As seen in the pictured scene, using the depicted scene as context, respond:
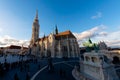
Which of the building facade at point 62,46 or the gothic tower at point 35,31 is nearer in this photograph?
the building facade at point 62,46

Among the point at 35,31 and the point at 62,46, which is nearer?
the point at 62,46

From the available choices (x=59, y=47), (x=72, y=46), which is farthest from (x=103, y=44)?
(x=59, y=47)

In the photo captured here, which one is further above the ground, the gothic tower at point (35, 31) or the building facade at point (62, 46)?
the gothic tower at point (35, 31)

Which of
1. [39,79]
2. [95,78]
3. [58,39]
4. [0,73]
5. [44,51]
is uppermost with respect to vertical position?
[58,39]

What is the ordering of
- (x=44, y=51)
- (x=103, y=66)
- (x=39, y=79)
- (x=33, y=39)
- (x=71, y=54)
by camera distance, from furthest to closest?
(x=33, y=39)
(x=44, y=51)
(x=71, y=54)
(x=103, y=66)
(x=39, y=79)

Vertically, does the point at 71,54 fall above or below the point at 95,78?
above

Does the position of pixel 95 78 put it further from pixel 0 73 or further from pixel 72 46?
pixel 72 46

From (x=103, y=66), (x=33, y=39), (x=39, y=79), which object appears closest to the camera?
(x=39, y=79)

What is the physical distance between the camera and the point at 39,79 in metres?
15.3

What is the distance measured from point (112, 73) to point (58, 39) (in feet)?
123

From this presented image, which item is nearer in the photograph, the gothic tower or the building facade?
the building facade

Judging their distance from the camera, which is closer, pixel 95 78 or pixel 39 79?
pixel 39 79

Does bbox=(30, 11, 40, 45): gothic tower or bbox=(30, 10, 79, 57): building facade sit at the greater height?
bbox=(30, 11, 40, 45): gothic tower

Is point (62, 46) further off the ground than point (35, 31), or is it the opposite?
point (35, 31)
